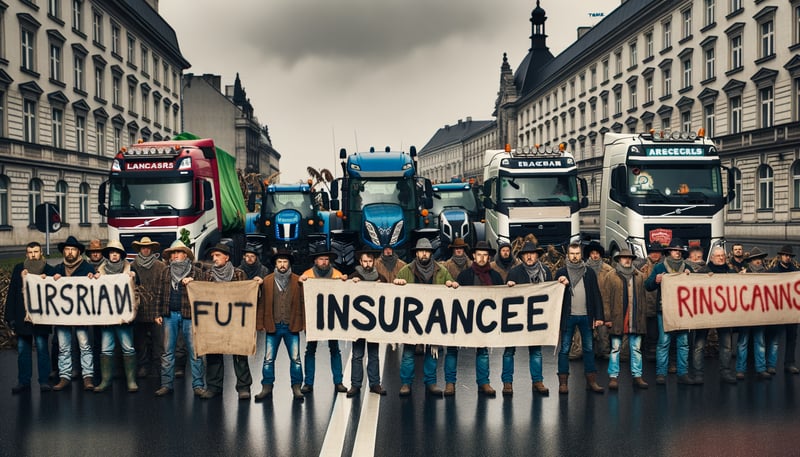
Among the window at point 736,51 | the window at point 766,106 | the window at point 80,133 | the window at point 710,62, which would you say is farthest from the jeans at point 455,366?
the window at point 710,62

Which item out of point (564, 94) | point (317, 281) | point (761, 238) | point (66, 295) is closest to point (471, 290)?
point (317, 281)

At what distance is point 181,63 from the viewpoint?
63219mm

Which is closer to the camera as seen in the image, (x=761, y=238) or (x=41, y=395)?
(x=41, y=395)

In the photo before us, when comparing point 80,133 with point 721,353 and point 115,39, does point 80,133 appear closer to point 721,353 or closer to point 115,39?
point 115,39

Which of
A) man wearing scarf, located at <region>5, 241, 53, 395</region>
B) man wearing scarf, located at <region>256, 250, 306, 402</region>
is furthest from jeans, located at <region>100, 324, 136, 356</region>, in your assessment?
man wearing scarf, located at <region>256, 250, 306, 402</region>

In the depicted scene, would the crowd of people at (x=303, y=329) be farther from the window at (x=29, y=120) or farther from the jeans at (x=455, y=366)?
the window at (x=29, y=120)

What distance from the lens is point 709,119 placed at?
4381cm

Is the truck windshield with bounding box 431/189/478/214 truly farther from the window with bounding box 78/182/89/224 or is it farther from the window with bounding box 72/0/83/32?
the window with bounding box 72/0/83/32

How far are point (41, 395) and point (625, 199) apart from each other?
42.5 ft

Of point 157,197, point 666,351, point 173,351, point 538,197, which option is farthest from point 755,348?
point 157,197

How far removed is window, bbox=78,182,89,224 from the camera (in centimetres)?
4219

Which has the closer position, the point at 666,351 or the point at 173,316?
the point at 173,316

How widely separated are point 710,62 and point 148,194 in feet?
121

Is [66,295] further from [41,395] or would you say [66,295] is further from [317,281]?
[317,281]
